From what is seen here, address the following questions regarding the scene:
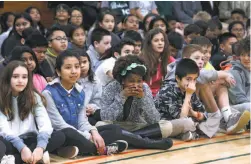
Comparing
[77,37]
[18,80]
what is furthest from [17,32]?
[18,80]

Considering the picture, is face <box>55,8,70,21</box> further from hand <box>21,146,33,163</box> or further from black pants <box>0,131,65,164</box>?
hand <box>21,146,33,163</box>

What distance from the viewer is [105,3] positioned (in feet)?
23.2

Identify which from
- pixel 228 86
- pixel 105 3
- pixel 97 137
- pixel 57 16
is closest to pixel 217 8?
pixel 105 3

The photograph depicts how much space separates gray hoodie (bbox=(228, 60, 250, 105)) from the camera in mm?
4660

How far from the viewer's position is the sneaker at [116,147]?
3.74m

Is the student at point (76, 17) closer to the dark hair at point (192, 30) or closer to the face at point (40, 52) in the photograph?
the dark hair at point (192, 30)

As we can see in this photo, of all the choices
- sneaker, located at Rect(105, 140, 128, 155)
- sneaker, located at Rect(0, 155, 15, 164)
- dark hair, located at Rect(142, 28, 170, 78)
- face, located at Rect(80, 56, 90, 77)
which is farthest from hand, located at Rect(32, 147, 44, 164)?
dark hair, located at Rect(142, 28, 170, 78)

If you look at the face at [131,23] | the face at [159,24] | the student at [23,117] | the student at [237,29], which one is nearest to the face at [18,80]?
the student at [23,117]

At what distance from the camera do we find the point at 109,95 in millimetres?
3971

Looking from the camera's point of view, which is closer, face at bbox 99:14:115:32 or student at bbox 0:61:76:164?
student at bbox 0:61:76:164

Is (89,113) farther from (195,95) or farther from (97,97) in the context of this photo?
(195,95)

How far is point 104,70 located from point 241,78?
1070 millimetres

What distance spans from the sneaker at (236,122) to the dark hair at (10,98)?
156 cm

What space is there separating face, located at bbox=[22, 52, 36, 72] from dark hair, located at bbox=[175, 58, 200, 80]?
994 mm
